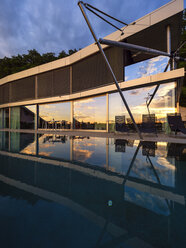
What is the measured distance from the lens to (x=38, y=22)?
43.7m

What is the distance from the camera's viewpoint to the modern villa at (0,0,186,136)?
8438mm

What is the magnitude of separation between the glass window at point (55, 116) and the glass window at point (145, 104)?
197 inches

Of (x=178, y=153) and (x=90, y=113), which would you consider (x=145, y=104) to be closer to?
(x=90, y=113)

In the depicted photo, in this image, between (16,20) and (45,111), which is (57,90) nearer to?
(45,111)

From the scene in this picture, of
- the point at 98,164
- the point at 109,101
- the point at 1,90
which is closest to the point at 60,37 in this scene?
the point at 1,90

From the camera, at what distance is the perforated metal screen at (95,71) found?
1014 cm

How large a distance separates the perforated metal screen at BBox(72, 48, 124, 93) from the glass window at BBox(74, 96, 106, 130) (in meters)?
1.25

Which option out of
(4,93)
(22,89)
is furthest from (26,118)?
(4,93)

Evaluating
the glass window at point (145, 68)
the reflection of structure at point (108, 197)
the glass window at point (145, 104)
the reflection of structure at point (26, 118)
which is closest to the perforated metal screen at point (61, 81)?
the reflection of structure at point (26, 118)

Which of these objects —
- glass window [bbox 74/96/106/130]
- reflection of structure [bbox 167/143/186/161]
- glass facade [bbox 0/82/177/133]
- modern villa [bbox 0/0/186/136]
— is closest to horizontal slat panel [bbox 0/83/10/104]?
modern villa [bbox 0/0/186/136]

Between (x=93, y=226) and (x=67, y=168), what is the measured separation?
1686 millimetres

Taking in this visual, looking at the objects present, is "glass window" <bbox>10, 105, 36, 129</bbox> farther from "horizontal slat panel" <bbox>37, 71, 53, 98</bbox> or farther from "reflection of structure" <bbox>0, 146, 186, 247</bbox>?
"reflection of structure" <bbox>0, 146, 186, 247</bbox>

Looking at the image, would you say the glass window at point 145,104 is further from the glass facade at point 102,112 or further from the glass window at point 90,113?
the glass window at point 90,113

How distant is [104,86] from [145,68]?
3656 millimetres
